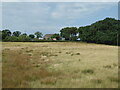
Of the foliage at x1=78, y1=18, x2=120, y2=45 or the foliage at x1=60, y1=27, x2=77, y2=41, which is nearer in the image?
the foliage at x1=78, y1=18, x2=120, y2=45

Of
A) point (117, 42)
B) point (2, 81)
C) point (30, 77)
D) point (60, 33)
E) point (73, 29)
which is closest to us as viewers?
point (2, 81)

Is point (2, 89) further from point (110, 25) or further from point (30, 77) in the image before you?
point (110, 25)

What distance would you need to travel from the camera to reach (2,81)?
6145 millimetres

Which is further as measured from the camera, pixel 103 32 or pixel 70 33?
pixel 70 33

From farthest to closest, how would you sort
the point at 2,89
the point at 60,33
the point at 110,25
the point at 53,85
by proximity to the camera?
the point at 60,33
the point at 110,25
the point at 53,85
the point at 2,89

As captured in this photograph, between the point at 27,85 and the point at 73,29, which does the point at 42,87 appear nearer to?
the point at 27,85

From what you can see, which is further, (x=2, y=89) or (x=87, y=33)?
(x=87, y=33)

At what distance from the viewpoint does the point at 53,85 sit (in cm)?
571

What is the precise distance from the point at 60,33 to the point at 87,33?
3050cm

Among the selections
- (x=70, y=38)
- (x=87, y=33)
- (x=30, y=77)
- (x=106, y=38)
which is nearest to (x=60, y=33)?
(x=70, y=38)

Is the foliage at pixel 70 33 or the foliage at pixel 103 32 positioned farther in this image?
the foliage at pixel 70 33

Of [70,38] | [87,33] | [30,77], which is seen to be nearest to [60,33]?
[70,38]

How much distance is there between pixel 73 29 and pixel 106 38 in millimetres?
27949

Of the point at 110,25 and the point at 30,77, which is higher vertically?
the point at 110,25
